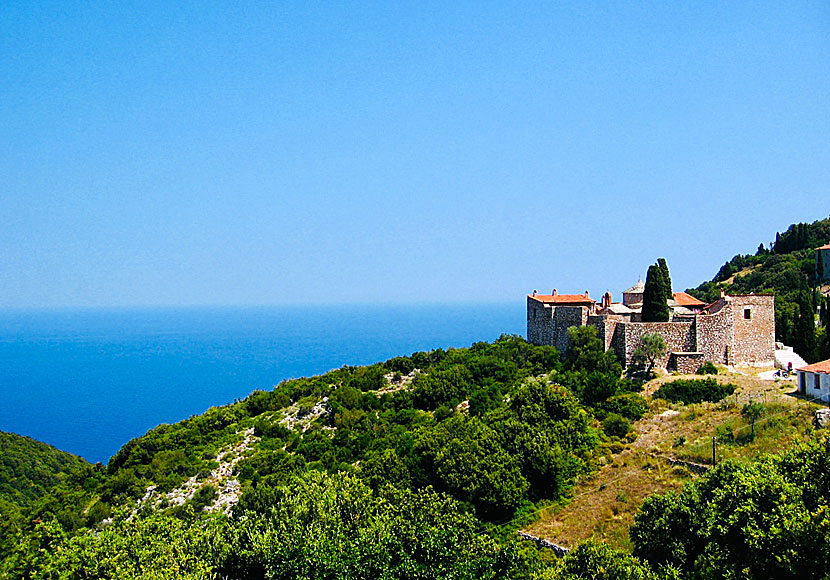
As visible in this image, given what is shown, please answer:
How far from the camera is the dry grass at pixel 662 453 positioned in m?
19.5

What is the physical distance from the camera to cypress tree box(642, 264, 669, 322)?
31781 mm

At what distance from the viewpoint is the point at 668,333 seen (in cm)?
3109

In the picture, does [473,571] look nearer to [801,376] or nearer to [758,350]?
[801,376]

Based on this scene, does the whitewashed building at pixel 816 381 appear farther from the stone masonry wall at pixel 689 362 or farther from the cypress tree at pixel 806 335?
the cypress tree at pixel 806 335

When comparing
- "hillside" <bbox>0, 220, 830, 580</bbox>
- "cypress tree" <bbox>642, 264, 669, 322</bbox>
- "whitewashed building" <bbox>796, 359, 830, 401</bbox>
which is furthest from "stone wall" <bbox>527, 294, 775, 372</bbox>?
"whitewashed building" <bbox>796, 359, 830, 401</bbox>

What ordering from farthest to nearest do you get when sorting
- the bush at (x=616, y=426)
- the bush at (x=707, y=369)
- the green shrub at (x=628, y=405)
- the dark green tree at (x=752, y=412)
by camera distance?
the bush at (x=707, y=369), the green shrub at (x=628, y=405), the bush at (x=616, y=426), the dark green tree at (x=752, y=412)

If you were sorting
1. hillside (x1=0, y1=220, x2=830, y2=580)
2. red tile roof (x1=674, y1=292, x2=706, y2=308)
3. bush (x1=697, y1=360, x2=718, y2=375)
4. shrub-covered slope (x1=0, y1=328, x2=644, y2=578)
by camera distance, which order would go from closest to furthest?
1. hillside (x1=0, y1=220, x2=830, y2=580)
2. shrub-covered slope (x1=0, y1=328, x2=644, y2=578)
3. bush (x1=697, y1=360, x2=718, y2=375)
4. red tile roof (x1=674, y1=292, x2=706, y2=308)

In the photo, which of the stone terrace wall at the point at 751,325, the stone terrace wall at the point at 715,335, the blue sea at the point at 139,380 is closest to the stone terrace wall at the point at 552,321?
the stone terrace wall at the point at 715,335

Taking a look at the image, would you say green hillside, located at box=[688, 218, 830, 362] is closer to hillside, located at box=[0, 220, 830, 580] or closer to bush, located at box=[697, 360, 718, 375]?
hillside, located at box=[0, 220, 830, 580]

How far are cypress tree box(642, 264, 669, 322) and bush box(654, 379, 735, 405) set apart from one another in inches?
185

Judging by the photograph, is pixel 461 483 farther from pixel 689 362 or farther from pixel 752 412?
pixel 689 362

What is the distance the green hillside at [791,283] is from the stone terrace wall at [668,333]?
7722 mm

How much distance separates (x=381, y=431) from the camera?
97.0ft

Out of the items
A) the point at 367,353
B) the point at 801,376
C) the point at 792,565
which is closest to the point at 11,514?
the point at 792,565
